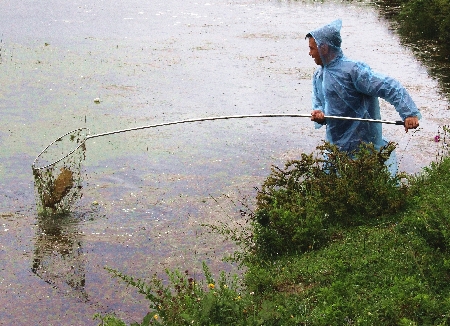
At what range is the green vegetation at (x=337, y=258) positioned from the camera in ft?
11.5

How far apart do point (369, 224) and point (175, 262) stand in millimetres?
1575

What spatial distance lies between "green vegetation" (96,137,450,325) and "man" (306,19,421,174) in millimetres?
235

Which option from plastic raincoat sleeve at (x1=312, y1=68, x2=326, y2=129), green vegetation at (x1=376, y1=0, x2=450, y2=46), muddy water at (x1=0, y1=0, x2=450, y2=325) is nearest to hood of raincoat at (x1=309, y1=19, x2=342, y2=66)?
plastic raincoat sleeve at (x1=312, y1=68, x2=326, y2=129)

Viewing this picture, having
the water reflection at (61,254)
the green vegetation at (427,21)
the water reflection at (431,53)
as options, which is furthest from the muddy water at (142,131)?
the green vegetation at (427,21)

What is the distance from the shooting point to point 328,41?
17.1ft

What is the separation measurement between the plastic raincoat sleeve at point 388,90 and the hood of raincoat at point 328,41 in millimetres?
266

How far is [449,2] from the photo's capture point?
12.6m

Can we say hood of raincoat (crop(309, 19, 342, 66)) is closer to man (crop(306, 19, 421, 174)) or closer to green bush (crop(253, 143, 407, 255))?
man (crop(306, 19, 421, 174))

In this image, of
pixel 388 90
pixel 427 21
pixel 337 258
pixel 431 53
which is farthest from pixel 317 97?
pixel 427 21

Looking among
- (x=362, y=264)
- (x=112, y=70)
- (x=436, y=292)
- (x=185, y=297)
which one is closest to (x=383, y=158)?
(x=362, y=264)

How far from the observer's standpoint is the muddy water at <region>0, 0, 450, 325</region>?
5.50 metres

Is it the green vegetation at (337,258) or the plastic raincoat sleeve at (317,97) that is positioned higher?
the plastic raincoat sleeve at (317,97)

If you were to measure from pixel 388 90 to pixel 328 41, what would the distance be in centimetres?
61

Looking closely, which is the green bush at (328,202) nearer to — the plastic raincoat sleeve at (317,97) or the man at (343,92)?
the man at (343,92)
